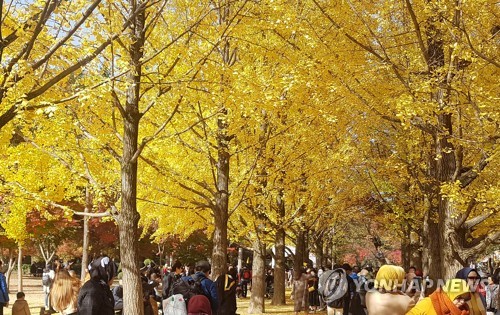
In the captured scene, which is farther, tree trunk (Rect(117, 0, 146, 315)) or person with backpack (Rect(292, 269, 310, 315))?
person with backpack (Rect(292, 269, 310, 315))

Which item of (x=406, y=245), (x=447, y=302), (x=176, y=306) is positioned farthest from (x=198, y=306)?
(x=406, y=245)

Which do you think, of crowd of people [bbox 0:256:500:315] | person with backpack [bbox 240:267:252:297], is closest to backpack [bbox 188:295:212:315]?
crowd of people [bbox 0:256:500:315]

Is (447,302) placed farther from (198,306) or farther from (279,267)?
(279,267)

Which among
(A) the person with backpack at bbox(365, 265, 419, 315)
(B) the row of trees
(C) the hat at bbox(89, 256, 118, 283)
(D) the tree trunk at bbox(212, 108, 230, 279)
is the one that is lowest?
(A) the person with backpack at bbox(365, 265, 419, 315)

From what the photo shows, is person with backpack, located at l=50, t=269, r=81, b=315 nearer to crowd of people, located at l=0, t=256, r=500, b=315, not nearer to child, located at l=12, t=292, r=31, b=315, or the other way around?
crowd of people, located at l=0, t=256, r=500, b=315

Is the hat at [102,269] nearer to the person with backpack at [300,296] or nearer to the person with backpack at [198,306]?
the person with backpack at [198,306]

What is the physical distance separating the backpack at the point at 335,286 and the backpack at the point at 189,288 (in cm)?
530

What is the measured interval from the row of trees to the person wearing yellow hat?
11.0 feet

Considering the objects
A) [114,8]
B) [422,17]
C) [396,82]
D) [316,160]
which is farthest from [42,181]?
[422,17]

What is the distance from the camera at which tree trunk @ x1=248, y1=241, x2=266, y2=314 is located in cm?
2069

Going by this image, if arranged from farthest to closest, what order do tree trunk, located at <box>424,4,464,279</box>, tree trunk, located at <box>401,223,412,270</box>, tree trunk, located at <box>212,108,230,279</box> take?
tree trunk, located at <box>401,223,412,270</box>
tree trunk, located at <box>212,108,230,279</box>
tree trunk, located at <box>424,4,464,279</box>

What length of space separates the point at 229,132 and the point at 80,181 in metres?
3.31

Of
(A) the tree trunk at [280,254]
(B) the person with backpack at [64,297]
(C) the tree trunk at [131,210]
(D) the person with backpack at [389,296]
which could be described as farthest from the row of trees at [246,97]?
(D) the person with backpack at [389,296]

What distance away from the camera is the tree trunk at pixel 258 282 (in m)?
20.7
